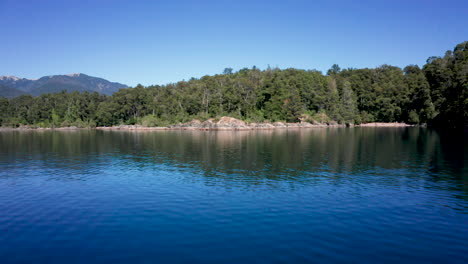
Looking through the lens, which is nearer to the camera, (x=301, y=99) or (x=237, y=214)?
(x=237, y=214)

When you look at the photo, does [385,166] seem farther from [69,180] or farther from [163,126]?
[163,126]

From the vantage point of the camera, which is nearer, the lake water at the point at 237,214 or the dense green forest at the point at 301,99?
the lake water at the point at 237,214

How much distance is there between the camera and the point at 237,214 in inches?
841

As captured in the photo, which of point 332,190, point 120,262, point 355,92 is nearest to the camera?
point 120,262

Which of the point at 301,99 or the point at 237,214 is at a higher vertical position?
the point at 301,99

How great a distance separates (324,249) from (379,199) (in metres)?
11.5

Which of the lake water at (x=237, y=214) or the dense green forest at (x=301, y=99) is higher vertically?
the dense green forest at (x=301, y=99)

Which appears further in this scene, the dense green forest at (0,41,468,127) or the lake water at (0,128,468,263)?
the dense green forest at (0,41,468,127)

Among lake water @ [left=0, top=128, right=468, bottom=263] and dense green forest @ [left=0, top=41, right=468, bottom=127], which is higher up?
dense green forest @ [left=0, top=41, right=468, bottom=127]

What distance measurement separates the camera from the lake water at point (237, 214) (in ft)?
51.6

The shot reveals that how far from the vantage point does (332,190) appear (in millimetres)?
27562

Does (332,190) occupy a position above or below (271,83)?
below

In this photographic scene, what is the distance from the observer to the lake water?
→ 51.6 feet

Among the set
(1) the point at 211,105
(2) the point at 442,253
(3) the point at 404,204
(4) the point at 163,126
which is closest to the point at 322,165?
(3) the point at 404,204
